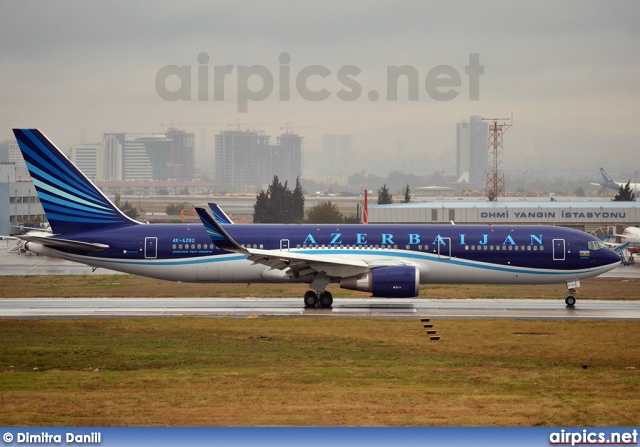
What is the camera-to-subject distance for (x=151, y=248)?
42.3 meters

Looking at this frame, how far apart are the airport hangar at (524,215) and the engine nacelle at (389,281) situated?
58.9 metres

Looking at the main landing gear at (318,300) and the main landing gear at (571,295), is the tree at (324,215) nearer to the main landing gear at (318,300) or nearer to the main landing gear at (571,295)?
the main landing gear at (571,295)

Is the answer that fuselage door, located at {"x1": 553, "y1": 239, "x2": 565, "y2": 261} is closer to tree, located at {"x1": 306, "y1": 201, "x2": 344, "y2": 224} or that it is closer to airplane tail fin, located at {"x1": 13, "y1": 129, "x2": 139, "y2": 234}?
airplane tail fin, located at {"x1": 13, "y1": 129, "x2": 139, "y2": 234}

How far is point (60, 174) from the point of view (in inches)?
1674

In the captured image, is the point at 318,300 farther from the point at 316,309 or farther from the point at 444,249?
the point at 444,249

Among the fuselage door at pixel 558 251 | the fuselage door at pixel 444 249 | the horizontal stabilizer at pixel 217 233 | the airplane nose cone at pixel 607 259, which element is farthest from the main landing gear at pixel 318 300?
the airplane nose cone at pixel 607 259

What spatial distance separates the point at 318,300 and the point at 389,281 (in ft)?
12.2

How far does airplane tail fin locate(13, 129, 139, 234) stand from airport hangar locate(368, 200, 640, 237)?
5893 cm

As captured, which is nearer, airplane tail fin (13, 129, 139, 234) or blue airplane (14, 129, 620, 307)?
blue airplane (14, 129, 620, 307)

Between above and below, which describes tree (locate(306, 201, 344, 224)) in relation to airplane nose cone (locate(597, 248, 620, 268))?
above

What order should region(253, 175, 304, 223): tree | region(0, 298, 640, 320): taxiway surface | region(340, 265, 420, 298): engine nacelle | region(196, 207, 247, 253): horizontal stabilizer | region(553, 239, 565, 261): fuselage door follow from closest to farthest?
region(196, 207, 247, 253): horizontal stabilizer
region(0, 298, 640, 320): taxiway surface
region(340, 265, 420, 298): engine nacelle
region(553, 239, 565, 261): fuselage door
region(253, 175, 304, 223): tree

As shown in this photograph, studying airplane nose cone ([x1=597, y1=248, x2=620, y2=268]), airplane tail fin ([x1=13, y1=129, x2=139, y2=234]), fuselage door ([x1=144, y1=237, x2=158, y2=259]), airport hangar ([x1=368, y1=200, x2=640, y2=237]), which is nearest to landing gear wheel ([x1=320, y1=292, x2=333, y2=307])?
fuselage door ([x1=144, y1=237, x2=158, y2=259])

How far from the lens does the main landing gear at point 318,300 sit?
40.8 meters

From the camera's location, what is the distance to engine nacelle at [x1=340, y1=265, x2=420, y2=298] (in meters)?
39.5
